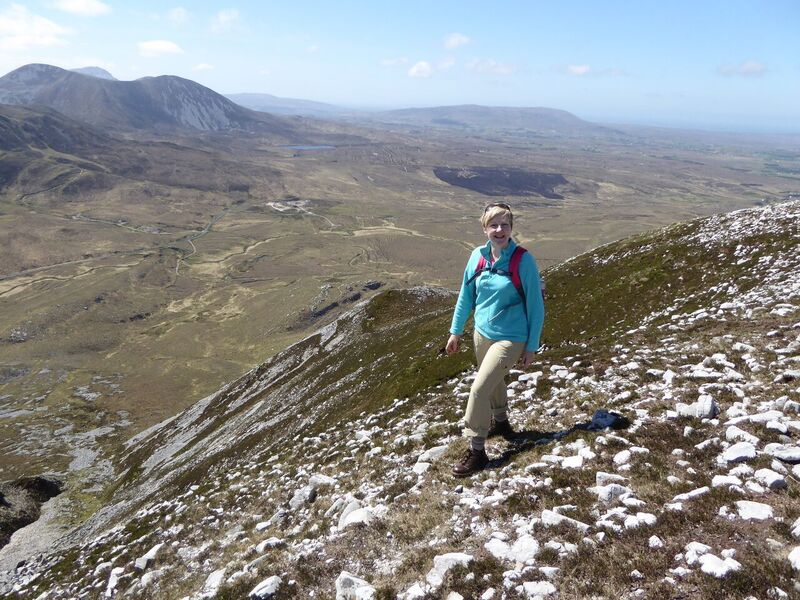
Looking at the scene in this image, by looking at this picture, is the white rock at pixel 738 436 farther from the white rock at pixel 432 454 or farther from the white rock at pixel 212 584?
the white rock at pixel 212 584

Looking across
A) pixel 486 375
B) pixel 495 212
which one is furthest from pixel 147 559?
pixel 495 212

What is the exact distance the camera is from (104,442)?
8644 cm

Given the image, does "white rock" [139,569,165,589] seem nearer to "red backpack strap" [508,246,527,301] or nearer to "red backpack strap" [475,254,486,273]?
"red backpack strap" [475,254,486,273]

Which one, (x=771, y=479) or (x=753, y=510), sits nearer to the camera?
(x=753, y=510)

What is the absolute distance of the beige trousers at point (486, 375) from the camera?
9.73m

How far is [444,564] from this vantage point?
7.31m

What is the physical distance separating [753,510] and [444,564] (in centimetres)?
457

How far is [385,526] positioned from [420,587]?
249cm

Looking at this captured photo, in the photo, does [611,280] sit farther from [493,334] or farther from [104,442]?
[104,442]

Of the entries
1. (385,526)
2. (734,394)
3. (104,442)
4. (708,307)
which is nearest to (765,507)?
(734,394)

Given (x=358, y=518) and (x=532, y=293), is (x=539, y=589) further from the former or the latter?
(x=532, y=293)

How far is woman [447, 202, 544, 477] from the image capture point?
31.4ft

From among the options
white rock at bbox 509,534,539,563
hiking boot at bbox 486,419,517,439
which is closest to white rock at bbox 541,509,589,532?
white rock at bbox 509,534,539,563

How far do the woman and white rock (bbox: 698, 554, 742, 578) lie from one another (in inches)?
177
